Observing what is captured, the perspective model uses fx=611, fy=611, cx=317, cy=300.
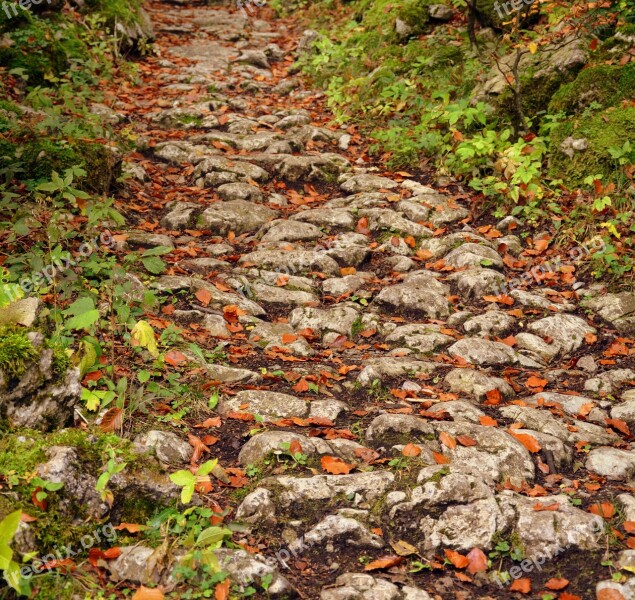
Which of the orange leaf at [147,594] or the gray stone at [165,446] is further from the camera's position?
the gray stone at [165,446]

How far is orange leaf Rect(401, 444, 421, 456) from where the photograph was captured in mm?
3541

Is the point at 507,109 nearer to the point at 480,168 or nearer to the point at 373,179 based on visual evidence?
the point at 480,168

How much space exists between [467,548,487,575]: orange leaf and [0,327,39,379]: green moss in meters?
2.42

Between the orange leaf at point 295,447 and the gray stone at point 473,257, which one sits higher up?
the orange leaf at point 295,447

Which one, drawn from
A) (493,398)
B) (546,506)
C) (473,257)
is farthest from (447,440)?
(473,257)

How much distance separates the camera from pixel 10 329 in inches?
124

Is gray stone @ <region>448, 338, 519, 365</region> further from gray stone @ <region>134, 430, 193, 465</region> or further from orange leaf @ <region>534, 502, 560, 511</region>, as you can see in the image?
gray stone @ <region>134, 430, 193, 465</region>

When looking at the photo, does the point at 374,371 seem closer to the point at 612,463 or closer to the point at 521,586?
the point at 612,463

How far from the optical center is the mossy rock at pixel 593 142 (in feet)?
20.7

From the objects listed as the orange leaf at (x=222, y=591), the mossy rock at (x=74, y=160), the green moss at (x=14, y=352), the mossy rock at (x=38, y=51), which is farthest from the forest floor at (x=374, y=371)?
the mossy rock at (x=38, y=51)

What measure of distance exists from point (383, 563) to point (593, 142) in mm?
5288

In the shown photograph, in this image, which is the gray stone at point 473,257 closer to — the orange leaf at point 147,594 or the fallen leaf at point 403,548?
the fallen leaf at point 403,548

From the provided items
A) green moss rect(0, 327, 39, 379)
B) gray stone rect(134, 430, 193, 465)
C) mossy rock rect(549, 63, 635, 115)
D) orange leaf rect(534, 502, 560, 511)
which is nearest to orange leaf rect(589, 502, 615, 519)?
orange leaf rect(534, 502, 560, 511)

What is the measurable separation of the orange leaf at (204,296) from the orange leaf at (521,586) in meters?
3.23
